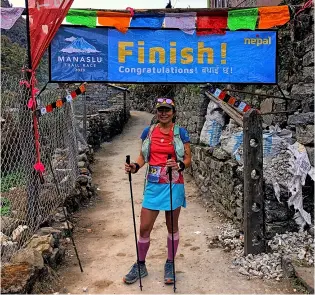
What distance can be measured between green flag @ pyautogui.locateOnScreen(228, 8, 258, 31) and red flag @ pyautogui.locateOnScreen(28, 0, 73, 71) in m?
2.25

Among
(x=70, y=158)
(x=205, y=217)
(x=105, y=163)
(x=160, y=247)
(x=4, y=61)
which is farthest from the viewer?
(x=4, y=61)

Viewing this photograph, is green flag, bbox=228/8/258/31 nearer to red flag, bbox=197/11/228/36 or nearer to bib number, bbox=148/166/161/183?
red flag, bbox=197/11/228/36

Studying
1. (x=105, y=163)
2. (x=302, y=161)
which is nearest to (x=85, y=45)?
(x=302, y=161)

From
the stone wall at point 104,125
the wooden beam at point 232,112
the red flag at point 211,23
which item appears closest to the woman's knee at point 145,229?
the wooden beam at point 232,112

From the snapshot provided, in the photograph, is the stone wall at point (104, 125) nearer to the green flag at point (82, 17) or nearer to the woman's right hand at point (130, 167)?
the green flag at point (82, 17)

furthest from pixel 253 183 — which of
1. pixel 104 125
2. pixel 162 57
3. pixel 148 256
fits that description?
pixel 104 125

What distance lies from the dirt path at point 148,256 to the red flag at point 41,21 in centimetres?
254

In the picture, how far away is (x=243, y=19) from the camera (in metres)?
5.34

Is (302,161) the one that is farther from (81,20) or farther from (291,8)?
(81,20)

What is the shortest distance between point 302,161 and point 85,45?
10.8 ft

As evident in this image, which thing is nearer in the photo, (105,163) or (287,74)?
(287,74)

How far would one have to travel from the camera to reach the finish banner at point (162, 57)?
17.2 feet

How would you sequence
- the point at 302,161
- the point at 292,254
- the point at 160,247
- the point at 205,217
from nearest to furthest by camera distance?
the point at 292,254, the point at 302,161, the point at 160,247, the point at 205,217

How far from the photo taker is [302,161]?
15.1 feet
